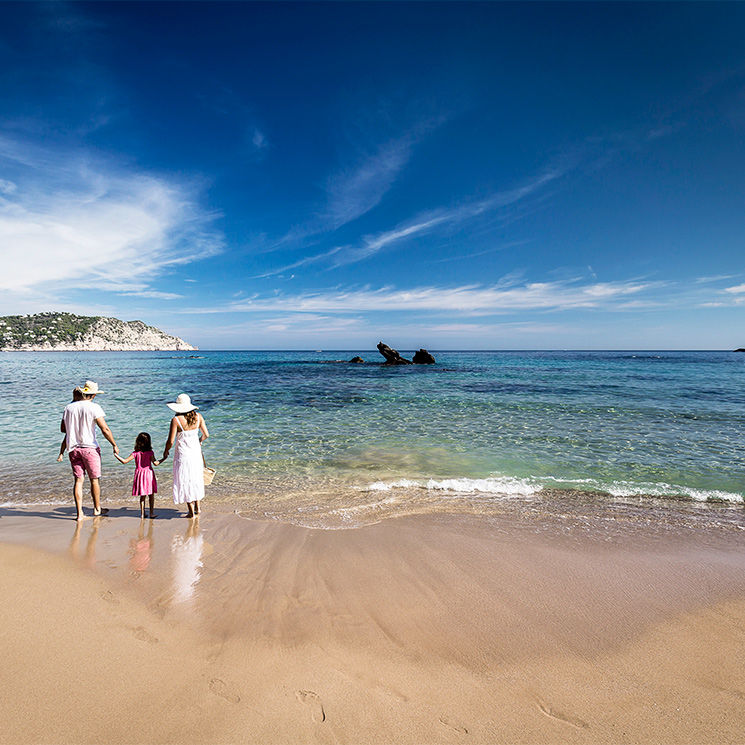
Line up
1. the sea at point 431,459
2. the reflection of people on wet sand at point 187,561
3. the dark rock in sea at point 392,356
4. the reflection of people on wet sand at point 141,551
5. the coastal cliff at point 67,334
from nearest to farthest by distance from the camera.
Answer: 1. the reflection of people on wet sand at point 187,561
2. the reflection of people on wet sand at point 141,551
3. the sea at point 431,459
4. the dark rock in sea at point 392,356
5. the coastal cliff at point 67,334

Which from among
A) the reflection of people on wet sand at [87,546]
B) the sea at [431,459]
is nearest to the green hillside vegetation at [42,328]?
the sea at [431,459]

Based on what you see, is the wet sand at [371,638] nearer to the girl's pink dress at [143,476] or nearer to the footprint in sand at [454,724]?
the footprint in sand at [454,724]

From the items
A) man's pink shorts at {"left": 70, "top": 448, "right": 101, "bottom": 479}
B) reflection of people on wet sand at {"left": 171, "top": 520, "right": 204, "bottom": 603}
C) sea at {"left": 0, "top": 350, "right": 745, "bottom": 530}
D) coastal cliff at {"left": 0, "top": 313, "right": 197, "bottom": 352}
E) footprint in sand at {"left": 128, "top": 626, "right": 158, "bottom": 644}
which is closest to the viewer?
footprint in sand at {"left": 128, "top": 626, "right": 158, "bottom": 644}

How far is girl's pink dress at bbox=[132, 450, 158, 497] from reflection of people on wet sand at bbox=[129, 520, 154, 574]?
572 millimetres

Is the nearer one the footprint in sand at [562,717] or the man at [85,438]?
the footprint in sand at [562,717]

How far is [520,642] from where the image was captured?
10.9ft

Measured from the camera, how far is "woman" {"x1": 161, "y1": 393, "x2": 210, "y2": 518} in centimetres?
611

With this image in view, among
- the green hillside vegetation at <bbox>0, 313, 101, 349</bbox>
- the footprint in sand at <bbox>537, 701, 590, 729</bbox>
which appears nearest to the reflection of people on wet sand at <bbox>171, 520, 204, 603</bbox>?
the footprint in sand at <bbox>537, 701, 590, 729</bbox>

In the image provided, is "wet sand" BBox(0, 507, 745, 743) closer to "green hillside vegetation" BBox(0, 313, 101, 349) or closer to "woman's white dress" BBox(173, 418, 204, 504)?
"woman's white dress" BBox(173, 418, 204, 504)

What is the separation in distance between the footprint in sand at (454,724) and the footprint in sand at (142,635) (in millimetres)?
2471

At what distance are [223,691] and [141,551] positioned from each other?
A: 10.1 feet

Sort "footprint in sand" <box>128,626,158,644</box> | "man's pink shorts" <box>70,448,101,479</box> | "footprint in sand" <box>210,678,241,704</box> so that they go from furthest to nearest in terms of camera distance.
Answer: "man's pink shorts" <box>70,448,101,479</box>, "footprint in sand" <box>128,626,158,644</box>, "footprint in sand" <box>210,678,241,704</box>

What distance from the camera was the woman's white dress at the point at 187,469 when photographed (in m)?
6.10

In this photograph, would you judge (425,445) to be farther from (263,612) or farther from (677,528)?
(263,612)
